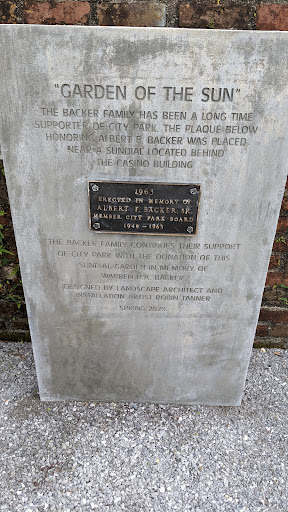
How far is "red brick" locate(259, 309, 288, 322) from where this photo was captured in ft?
7.76

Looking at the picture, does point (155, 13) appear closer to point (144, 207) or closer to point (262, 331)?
point (144, 207)

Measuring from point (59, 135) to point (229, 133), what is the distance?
2.23 ft

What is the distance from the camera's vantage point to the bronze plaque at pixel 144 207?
1.47 metres

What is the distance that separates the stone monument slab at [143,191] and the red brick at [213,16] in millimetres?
513

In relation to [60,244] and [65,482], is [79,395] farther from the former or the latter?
[60,244]

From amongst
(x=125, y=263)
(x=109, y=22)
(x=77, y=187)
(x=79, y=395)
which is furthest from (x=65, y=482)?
(x=109, y=22)

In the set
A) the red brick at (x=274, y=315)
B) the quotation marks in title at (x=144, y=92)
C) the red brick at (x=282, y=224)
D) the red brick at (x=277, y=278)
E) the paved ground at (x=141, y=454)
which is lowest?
the paved ground at (x=141, y=454)

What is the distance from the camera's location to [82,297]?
173 centimetres

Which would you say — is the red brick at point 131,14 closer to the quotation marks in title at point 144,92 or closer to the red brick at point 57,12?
the red brick at point 57,12

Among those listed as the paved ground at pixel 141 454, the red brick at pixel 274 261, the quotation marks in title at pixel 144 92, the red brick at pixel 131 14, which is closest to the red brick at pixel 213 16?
the red brick at pixel 131 14

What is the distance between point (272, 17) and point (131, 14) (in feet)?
2.20

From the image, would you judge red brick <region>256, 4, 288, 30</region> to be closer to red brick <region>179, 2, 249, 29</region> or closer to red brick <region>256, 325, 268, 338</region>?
red brick <region>179, 2, 249, 29</region>

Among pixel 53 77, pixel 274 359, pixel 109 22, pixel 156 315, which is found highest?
pixel 109 22

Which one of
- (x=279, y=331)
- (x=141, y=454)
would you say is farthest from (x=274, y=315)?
(x=141, y=454)
